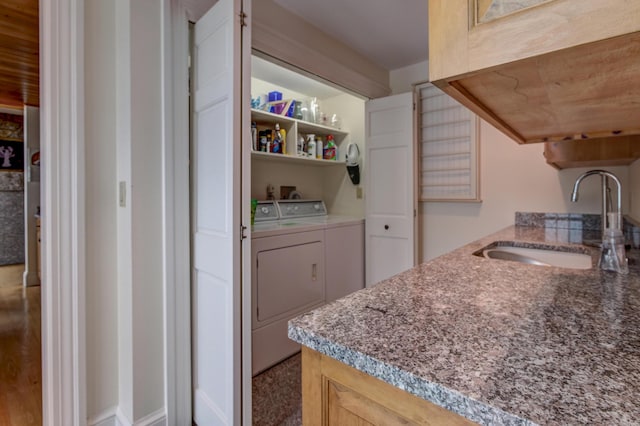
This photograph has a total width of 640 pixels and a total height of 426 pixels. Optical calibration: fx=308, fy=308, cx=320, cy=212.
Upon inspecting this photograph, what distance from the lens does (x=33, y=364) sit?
7.21 feet

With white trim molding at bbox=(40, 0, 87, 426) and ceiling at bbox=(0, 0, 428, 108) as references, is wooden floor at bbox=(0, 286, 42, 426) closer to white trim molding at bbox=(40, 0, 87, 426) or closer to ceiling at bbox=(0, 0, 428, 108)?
white trim molding at bbox=(40, 0, 87, 426)

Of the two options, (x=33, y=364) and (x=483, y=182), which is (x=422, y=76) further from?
(x=33, y=364)

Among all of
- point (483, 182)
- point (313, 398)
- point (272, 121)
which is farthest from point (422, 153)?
point (313, 398)

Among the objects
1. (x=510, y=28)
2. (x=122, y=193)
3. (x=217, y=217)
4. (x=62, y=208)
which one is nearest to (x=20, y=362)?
(x=62, y=208)

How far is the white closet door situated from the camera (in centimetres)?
127

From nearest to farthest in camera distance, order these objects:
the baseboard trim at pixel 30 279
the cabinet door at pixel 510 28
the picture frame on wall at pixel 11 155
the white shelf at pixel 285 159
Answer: the cabinet door at pixel 510 28 → the white shelf at pixel 285 159 → the baseboard trim at pixel 30 279 → the picture frame on wall at pixel 11 155

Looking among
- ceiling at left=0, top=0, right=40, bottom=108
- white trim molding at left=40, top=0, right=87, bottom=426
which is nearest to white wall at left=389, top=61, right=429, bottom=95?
white trim molding at left=40, top=0, right=87, bottom=426

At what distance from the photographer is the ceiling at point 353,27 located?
201 centimetres

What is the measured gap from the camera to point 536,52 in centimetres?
39

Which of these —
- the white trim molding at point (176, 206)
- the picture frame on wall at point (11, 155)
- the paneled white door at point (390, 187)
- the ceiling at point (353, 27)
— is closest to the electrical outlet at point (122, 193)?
the white trim molding at point (176, 206)

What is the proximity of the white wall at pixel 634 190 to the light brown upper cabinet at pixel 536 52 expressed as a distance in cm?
130

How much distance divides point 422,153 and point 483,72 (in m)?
2.54

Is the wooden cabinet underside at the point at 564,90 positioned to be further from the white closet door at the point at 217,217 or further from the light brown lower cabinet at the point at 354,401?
the white closet door at the point at 217,217

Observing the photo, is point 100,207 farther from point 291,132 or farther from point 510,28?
point 291,132
